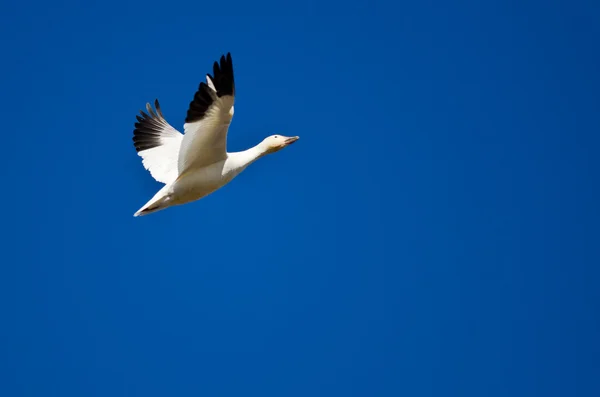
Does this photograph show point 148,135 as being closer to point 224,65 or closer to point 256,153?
point 256,153

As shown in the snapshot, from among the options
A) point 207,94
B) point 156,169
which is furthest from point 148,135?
point 207,94

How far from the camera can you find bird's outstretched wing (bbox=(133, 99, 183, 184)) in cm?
1605

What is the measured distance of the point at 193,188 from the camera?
563 inches

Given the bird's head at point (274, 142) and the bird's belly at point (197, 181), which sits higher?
the bird's head at point (274, 142)

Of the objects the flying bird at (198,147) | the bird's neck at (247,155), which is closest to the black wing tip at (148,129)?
the flying bird at (198,147)

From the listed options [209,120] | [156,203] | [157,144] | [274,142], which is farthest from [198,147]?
[157,144]

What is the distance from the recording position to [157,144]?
16.7 metres

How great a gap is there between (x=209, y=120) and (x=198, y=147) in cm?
68

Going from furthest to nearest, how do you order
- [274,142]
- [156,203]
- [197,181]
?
[274,142] → [197,181] → [156,203]

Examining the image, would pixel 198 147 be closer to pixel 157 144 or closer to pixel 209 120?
pixel 209 120

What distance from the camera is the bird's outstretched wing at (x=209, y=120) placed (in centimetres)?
1277

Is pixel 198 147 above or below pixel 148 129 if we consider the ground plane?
below

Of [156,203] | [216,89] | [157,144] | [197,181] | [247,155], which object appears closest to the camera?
[216,89]

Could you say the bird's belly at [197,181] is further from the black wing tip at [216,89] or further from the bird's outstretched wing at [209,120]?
the black wing tip at [216,89]
